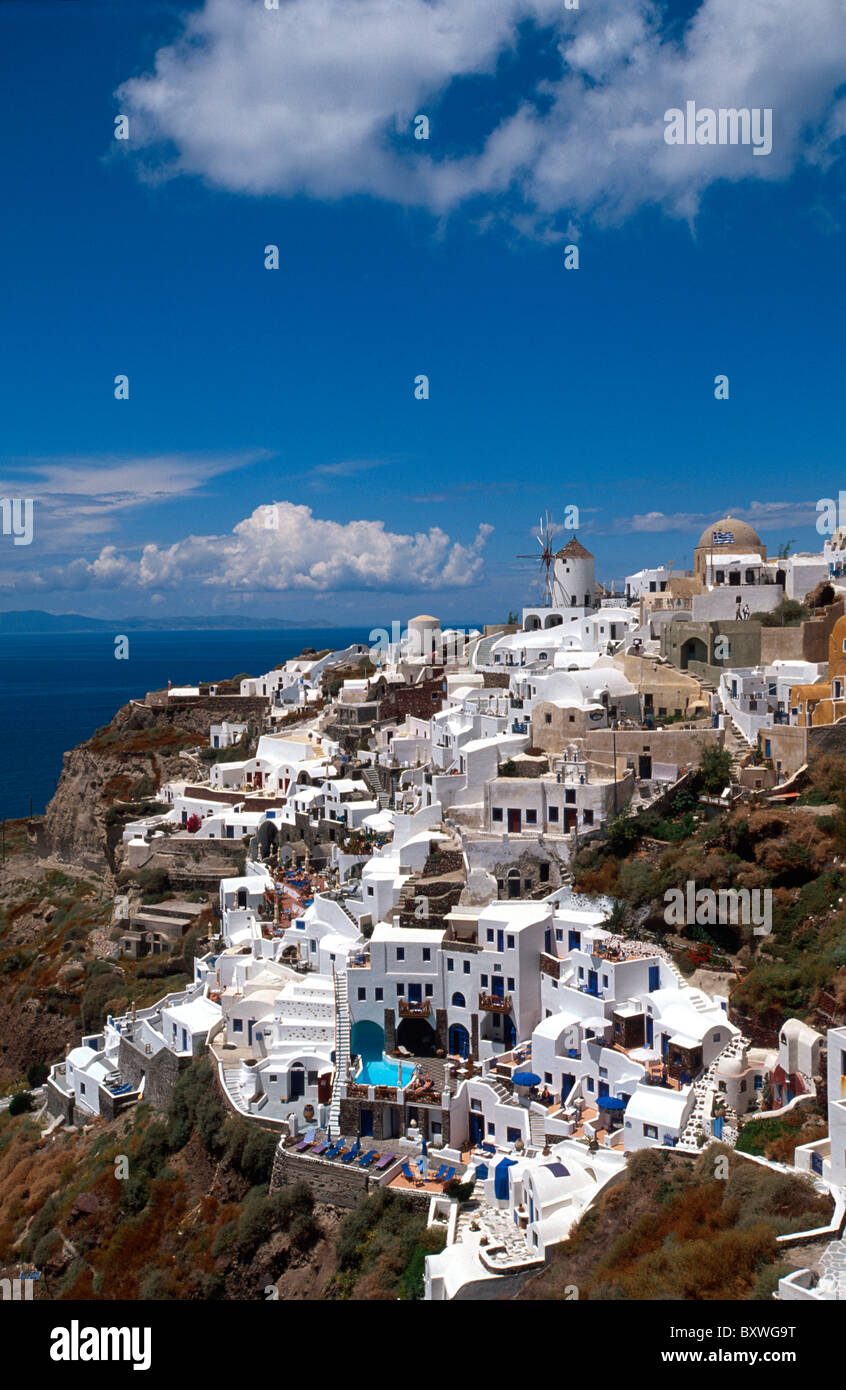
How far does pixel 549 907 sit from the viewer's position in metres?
19.9

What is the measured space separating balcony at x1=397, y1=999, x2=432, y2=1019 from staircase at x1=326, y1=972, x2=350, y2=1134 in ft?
3.57

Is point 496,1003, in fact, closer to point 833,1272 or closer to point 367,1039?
point 367,1039

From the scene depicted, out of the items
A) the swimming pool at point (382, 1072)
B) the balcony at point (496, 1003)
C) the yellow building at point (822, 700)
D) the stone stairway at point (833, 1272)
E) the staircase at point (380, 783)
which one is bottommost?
the swimming pool at point (382, 1072)

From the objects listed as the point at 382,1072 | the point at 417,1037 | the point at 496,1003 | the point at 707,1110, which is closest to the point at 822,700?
the point at 496,1003

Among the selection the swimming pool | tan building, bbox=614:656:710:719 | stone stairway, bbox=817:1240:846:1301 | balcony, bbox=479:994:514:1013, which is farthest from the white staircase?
tan building, bbox=614:656:710:719

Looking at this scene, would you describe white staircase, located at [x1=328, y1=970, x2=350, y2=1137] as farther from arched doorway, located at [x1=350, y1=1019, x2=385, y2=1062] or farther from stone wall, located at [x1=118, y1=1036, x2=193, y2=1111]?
stone wall, located at [x1=118, y1=1036, x2=193, y2=1111]

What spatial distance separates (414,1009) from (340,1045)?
5.07ft

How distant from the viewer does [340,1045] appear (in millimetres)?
19000

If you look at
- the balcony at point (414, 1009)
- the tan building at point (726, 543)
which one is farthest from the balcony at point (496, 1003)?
the tan building at point (726, 543)

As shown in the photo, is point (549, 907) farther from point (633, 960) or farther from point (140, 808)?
point (140, 808)

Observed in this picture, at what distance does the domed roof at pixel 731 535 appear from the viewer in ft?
116

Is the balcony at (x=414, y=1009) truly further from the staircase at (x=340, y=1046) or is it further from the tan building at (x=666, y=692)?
the tan building at (x=666, y=692)

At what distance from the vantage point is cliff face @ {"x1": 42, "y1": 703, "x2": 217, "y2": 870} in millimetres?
41219
